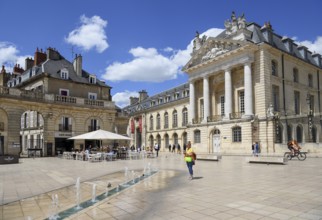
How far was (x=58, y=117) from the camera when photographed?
95.2 ft

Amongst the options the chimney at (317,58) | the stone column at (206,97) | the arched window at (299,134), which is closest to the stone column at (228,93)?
the stone column at (206,97)

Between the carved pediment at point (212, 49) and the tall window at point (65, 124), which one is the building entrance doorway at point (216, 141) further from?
the tall window at point (65, 124)

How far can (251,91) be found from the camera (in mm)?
29734

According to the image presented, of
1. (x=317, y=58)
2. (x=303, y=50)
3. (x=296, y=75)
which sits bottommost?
(x=296, y=75)

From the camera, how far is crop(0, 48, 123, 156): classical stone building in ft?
82.9

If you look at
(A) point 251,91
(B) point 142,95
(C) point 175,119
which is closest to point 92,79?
(C) point 175,119

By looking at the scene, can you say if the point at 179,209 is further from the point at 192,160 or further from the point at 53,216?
the point at 192,160

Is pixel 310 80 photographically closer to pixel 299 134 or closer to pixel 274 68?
pixel 274 68

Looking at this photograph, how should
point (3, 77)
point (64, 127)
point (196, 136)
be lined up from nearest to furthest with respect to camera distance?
point (64, 127) < point (196, 136) < point (3, 77)

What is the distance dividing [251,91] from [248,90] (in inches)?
13.8

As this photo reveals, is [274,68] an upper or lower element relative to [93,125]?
upper

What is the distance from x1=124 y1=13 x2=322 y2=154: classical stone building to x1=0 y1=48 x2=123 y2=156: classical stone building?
39.4 feet

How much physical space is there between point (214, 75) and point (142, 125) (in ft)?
83.8

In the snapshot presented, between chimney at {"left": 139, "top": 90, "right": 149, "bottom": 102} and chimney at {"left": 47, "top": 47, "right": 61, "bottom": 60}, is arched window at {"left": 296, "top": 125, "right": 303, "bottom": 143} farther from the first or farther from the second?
chimney at {"left": 139, "top": 90, "right": 149, "bottom": 102}
